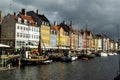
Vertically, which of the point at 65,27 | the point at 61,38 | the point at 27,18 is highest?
the point at 27,18

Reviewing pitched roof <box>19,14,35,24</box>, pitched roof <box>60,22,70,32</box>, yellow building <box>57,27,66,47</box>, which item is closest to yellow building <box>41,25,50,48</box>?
pitched roof <box>19,14,35,24</box>

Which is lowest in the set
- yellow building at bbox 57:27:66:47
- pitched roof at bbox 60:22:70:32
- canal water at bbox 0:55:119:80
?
canal water at bbox 0:55:119:80

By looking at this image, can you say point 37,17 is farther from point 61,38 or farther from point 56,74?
point 56,74

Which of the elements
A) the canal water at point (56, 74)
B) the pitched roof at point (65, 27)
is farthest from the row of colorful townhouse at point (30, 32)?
the canal water at point (56, 74)

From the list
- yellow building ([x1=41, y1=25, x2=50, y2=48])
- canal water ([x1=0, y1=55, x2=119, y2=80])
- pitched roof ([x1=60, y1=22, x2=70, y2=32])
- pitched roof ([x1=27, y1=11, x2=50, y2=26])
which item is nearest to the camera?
canal water ([x1=0, y1=55, x2=119, y2=80])

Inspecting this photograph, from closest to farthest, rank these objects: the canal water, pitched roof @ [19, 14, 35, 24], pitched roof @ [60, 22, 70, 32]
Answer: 1. the canal water
2. pitched roof @ [19, 14, 35, 24]
3. pitched roof @ [60, 22, 70, 32]

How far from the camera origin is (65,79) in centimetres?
5025

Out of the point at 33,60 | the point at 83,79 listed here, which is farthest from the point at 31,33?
the point at 83,79

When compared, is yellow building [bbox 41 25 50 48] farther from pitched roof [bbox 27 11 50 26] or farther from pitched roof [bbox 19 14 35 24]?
pitched roof [bbox 19 14 35 24]

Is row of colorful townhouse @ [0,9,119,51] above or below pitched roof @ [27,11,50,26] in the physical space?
below

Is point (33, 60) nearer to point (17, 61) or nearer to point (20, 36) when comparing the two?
point (17, 61)

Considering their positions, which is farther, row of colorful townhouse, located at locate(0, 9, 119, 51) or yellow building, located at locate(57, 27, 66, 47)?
yellow building, located at locate(57, 27, 66, 47)

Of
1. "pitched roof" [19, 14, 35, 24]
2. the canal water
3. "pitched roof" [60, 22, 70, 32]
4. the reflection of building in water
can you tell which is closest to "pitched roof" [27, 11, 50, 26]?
"pitched roof" [19, 14, 35, 24]

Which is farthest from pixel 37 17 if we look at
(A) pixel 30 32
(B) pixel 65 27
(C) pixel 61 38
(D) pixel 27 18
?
(B) pixel 65 27
